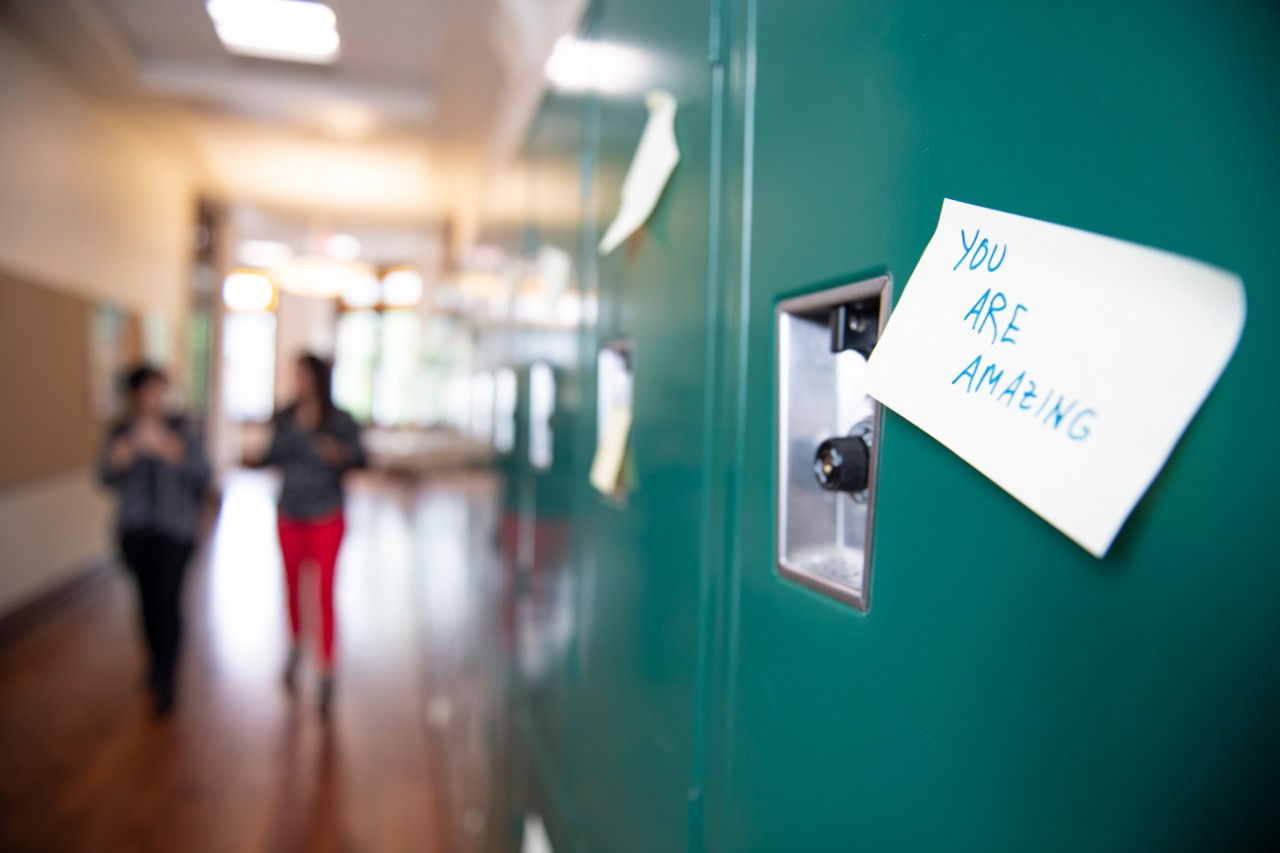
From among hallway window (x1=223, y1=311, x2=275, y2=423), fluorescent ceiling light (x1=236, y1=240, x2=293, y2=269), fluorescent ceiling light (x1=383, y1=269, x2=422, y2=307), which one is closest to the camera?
fluorescent ceiling light (x1=236, y1=240, x2=293, y2=269)

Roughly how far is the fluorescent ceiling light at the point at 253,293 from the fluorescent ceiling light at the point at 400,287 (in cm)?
183

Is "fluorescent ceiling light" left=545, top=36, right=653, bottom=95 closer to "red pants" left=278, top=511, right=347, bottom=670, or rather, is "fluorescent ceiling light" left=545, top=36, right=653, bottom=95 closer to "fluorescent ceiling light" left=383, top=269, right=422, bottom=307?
"red pants" left=278, top=511, right=347, bottom=670

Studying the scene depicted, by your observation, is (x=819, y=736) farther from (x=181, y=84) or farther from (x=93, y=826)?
(x=181, y=84)

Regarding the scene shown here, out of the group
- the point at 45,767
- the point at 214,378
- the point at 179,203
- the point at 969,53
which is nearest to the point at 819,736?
the point at 969,53

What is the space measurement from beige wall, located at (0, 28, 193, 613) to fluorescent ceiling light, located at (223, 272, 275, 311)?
599 centimetres

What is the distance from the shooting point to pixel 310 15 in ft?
13.5

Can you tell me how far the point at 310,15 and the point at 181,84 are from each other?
1760 millimetres

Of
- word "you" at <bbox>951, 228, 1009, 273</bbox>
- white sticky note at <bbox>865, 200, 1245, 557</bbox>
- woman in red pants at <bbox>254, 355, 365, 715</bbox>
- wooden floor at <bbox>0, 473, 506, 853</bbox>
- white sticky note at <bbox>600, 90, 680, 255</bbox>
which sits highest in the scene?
white sticky note at <bbox>600, 90, 680, 255</bbox>

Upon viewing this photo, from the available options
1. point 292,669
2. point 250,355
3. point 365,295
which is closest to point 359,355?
point 365,295

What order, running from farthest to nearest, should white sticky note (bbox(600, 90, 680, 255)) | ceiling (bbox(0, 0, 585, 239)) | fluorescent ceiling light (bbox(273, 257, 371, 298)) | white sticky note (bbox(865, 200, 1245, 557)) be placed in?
fluorescent ceiling light (bbox(273, 257, 371, 298))
ceiling (bbox(0, 0, 585, 239))
white sticky note (bbox(600, 90, 680, 255))
white sticky note (bbox(865, 200, 1245, 557))

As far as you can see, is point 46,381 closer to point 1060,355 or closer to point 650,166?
point 650,166

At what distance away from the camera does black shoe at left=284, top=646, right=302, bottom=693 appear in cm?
376

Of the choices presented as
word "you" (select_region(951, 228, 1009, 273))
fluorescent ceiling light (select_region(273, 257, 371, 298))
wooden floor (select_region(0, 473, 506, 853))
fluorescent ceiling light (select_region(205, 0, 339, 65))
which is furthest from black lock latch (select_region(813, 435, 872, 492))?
fluorescent ceiling light (select_region(273, 257, 371, 298))

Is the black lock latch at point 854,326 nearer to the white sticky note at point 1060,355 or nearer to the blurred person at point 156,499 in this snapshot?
the white sticky note at point 1060,355
